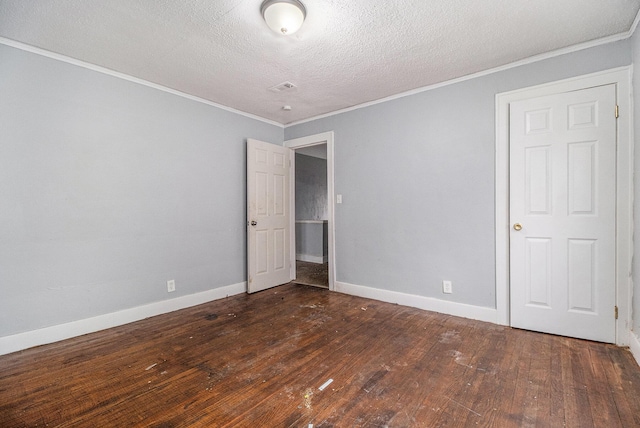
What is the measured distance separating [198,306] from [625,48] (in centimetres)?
470

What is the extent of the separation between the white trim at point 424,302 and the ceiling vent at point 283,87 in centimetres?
254

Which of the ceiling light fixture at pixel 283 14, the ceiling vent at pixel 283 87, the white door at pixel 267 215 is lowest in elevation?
the white door at pixel 267 215

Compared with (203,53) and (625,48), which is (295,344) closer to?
(203,53)

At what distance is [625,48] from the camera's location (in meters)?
2.21

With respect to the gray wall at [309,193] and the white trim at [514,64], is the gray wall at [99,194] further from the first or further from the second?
the gray wall at [309,193]

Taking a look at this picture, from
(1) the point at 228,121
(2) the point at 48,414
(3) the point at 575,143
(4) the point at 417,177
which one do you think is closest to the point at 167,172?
(1) the point at 228,121

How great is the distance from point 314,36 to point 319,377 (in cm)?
250

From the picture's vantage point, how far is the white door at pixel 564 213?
227cm

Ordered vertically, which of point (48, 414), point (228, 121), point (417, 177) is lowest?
point (48, 414)

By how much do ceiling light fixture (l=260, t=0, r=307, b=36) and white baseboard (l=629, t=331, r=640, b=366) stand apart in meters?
3.31

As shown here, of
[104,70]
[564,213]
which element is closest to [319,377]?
[564,213]

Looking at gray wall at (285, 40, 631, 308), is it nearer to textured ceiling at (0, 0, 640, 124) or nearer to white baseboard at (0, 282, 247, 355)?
textured ceiling at (0, 0, 640, 124)

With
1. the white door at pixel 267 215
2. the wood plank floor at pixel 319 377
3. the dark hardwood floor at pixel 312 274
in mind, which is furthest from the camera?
the dark hardwood floor at pixel 312 274

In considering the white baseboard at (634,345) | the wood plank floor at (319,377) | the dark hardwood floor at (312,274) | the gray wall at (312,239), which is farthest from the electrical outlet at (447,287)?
the gray wall at (312,239)
